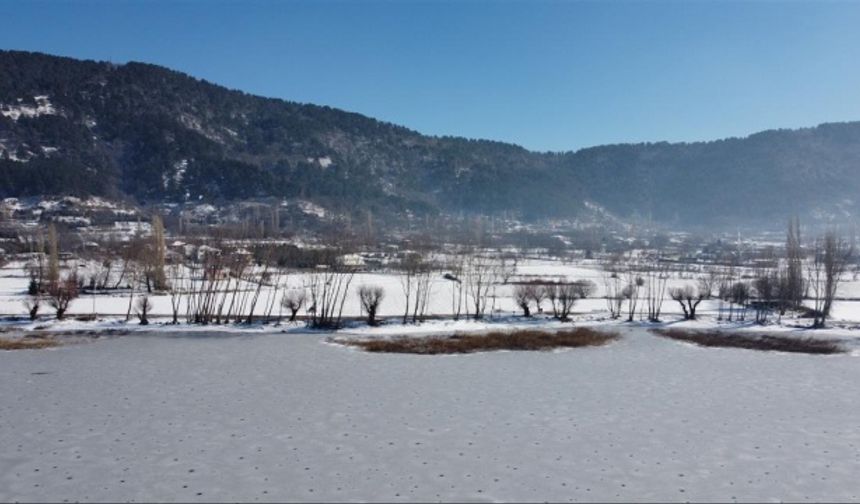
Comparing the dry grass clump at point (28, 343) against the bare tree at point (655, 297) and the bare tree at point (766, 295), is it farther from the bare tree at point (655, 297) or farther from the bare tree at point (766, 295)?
the bare tree at point (766, 295)

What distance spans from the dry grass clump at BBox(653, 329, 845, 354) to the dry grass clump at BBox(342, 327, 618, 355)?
14.4ft

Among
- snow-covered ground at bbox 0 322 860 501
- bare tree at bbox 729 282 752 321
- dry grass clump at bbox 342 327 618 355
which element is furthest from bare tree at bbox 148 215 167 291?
bare tree at bbox 729 282 752 321

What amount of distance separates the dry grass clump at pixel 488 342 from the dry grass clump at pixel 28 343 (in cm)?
1525

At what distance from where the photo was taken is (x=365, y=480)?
41.2ft

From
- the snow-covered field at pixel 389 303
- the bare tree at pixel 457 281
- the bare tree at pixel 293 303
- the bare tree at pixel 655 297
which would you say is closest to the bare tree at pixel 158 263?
the snow-covered field at pixel 389 303

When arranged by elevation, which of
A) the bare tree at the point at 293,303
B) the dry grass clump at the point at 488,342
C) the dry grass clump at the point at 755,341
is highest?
the bare tree at the point at 293,303

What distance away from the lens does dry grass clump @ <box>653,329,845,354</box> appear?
32531mm

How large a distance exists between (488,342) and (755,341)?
15.5 metres

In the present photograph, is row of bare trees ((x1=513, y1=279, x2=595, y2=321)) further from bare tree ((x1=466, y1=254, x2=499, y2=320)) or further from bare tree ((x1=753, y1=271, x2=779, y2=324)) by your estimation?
bare tree ((x1=753, y1=271, x2=779, y2=324))

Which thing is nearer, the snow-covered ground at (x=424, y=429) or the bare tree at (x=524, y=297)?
the snow-covered ground at (x=424, y=429)

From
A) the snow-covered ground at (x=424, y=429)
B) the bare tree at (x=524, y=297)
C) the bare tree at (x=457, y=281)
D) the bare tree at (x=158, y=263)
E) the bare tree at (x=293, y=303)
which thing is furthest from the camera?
the bare tree at (x=158, y=263)

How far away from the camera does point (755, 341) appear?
35.4 meters

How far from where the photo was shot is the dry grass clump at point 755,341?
32.5 meters

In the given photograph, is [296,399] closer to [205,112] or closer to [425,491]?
[425,491]
